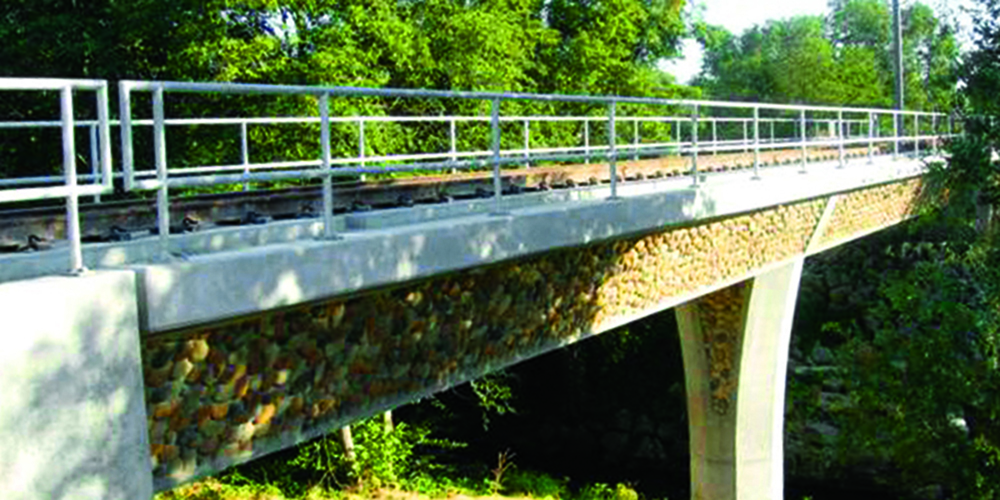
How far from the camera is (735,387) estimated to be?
612 inches

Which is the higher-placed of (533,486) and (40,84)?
(40,84)

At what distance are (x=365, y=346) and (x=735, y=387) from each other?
10.2 metres

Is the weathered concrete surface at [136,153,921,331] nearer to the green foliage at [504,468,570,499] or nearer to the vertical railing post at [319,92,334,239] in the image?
the vertical railing post at [319,92,334,239]

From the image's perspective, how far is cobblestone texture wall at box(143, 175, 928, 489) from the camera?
197 inches

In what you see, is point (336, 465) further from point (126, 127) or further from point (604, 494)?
point (126, 127)

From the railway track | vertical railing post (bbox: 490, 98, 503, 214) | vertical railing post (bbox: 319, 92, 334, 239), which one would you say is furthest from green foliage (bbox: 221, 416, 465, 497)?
vertical railing post (bbox: 319, 92, 334, 239)

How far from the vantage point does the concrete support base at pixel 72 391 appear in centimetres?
398

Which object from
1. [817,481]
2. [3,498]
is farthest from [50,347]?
[817,481]

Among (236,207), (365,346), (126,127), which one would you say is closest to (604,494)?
(236,207)

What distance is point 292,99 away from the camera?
1845 centimetres

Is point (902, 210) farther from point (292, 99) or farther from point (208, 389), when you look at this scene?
point (208, 389)

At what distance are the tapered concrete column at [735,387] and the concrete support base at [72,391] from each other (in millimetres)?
11302

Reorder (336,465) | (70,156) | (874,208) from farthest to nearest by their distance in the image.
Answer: (874,208), (336,465), (70,156)

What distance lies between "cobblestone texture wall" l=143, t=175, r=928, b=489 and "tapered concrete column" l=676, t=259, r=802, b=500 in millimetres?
5219
